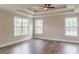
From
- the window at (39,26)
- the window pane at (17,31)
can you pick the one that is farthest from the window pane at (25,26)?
the window at (39,26)

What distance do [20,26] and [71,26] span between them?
3230 millimetres

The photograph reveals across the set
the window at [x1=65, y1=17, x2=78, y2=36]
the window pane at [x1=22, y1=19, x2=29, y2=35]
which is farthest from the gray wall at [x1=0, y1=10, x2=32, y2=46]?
the window at [x1=65, y1=17, x2=78, y2=36]

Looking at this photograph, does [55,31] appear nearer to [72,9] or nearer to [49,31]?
[49,31]

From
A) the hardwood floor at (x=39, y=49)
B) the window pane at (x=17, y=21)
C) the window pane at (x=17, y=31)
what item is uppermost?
the window pane at (x=17, y=21)

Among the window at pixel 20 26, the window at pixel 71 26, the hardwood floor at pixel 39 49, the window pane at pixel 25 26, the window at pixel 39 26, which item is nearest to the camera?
the hardwood floor at pixel 39 49

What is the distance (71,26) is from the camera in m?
6.92

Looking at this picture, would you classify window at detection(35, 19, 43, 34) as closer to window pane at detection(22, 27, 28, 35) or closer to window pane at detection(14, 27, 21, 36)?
window pane at detection(22, 27, 28, 35)

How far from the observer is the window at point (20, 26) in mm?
6517

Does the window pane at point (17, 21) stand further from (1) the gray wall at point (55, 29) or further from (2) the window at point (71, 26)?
(2) the window at point (71, 26)

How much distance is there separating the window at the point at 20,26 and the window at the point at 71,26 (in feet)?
9.23

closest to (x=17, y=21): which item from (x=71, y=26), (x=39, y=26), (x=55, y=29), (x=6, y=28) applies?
(x=6, y=28)

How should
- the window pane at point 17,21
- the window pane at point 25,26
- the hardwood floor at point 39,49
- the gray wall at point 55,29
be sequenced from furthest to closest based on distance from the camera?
the window pane at point 25,26 → the gray wall at point 55,29 → the window pane at point 17,21 → the hardwood floor at point 39,49
